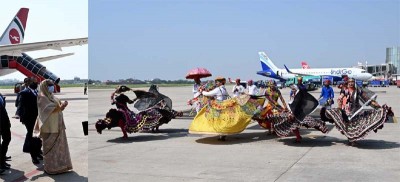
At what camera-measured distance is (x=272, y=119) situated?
378 inches

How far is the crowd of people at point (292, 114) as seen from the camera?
8.70 metres

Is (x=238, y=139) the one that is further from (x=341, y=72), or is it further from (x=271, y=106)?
(x=341, y=72)

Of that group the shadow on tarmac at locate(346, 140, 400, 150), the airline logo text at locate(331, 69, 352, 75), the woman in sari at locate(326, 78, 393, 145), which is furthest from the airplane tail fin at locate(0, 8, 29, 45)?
the airline logo text at locate(331, 69, 352, 75)

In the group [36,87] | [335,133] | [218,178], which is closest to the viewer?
[218,178]

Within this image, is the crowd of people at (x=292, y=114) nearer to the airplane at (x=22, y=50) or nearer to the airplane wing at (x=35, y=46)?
the airplane at (x=22, y=50)

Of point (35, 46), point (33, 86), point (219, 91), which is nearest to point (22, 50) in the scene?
point (35, 46)

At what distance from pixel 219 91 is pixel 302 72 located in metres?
58.6

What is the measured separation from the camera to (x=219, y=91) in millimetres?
10531

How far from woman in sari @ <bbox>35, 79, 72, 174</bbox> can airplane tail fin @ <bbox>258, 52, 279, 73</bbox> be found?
67825 millimetres

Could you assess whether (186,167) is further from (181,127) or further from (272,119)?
(181,127)

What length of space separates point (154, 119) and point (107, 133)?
1617 millimetres

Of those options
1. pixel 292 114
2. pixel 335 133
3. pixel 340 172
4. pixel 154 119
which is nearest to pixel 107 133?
pixel 154 119

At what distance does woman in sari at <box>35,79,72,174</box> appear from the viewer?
6.59 meters

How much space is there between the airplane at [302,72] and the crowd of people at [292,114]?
163 feet
